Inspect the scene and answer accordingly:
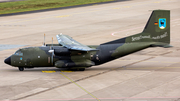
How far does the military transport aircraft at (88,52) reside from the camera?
2842 cm

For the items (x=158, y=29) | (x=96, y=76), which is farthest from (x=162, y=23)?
(x=96, y=76)

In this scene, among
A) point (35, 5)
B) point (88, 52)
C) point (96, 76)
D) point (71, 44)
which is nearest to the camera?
point (96, 76)

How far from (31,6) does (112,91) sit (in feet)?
223

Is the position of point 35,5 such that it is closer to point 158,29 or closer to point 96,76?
point 158,29

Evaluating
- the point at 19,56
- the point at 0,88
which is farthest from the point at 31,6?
the point at 0,88

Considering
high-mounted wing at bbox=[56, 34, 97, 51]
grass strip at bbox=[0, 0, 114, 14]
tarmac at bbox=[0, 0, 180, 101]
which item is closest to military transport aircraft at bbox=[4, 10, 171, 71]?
high-mounted wing at bbox=[56, 34, 97, 51]

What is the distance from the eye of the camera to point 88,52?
2880cm

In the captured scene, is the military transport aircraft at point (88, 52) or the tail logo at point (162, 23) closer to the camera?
the military transport aircraft at point (88, 52)

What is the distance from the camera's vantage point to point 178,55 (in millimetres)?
34938

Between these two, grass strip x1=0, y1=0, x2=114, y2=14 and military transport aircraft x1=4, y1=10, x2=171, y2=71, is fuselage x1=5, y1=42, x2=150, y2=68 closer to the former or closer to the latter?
military transport aircraft x1=4, y1=10, x2=171, y2=71

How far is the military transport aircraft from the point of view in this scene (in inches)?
1119

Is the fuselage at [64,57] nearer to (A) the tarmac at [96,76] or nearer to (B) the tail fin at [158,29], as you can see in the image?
(A) the tarmac at [96,76]

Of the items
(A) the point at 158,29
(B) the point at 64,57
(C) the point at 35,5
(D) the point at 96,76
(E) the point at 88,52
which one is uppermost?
(C) the point at 35,5

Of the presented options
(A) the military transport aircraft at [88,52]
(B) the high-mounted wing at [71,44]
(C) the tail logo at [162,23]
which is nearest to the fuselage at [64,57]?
(A) the military transport aircraft at [88,52]
